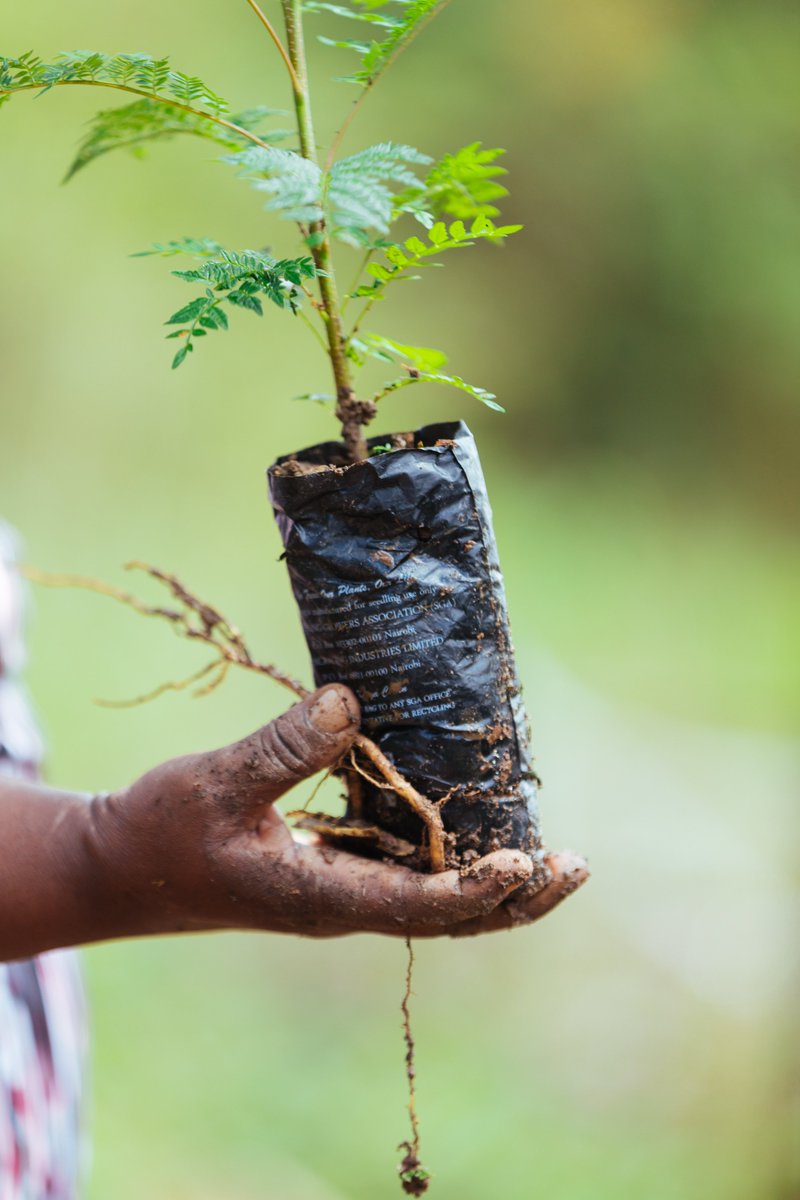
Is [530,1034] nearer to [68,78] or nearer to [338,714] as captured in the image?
[338,714]

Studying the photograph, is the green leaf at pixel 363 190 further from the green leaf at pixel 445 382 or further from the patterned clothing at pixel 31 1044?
the patterned clothing at pixel 31 1044

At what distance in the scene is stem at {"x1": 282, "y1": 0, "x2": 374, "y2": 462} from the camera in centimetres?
112

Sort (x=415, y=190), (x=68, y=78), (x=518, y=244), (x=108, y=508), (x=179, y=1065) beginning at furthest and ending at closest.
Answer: (x=518, y=244) → (x=108, y=508) → (x=179, y=1065) → (x=415, y=190) → (x=68, y=78)

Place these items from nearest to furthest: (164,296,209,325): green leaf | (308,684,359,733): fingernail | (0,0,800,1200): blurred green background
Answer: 1. (164,296,209,325): green leaf
2. (308,684,359,733): fingernail
3. (0,0,800,1200): blurred green background

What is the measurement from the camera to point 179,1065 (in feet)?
12.8

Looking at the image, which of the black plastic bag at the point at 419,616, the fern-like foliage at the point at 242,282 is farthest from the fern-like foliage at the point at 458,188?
the black plastic bag at the point at 419,616

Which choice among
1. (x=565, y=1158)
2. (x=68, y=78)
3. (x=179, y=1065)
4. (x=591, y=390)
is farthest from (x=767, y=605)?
(x=68, y=78)

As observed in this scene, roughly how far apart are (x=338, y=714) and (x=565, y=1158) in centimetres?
306

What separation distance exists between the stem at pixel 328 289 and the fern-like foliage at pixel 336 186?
0.33 ft

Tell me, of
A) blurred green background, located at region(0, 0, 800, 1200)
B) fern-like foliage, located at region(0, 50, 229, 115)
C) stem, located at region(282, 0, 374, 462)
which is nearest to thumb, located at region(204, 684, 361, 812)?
stem, located at region(282, 0, 374, 462)

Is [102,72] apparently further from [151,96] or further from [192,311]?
[192,311]

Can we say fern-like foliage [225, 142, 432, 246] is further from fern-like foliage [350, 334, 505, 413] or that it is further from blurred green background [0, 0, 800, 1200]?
blurred green background [0, 0, 800, 1200]

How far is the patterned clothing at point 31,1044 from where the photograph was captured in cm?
143

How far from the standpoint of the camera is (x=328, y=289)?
116 cm
